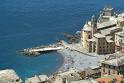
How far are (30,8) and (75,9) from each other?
48.6ft

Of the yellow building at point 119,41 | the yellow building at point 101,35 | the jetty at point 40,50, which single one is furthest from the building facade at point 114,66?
the jetty at point 40,50

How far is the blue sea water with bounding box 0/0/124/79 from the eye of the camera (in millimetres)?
92312

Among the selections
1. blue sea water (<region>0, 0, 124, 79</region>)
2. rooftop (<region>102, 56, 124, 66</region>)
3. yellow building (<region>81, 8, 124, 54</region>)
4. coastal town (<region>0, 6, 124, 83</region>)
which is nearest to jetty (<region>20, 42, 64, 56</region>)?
coastal town (<region>0, 6, 124, 83</region>)

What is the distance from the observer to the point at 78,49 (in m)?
98.4

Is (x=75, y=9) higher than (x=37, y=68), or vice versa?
(x=75, y=9)

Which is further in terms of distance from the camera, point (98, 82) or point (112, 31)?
point (112, 31)

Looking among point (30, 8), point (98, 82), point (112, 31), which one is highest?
point (30, 8)

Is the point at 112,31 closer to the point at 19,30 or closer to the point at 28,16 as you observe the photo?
the point at 19,30

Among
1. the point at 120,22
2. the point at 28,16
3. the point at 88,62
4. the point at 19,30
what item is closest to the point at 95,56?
the point at 88,62

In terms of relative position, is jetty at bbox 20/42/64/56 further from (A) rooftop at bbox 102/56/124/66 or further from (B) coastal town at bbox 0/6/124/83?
(A) rooftop at bbox 102/56/124/66

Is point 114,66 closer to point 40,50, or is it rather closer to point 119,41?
point 119,41

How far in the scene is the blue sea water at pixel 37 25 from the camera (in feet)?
303

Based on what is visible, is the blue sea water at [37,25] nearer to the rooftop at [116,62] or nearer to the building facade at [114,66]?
the building facade at [114,66]

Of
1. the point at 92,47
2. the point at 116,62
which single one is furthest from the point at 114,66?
the point at 92,47
